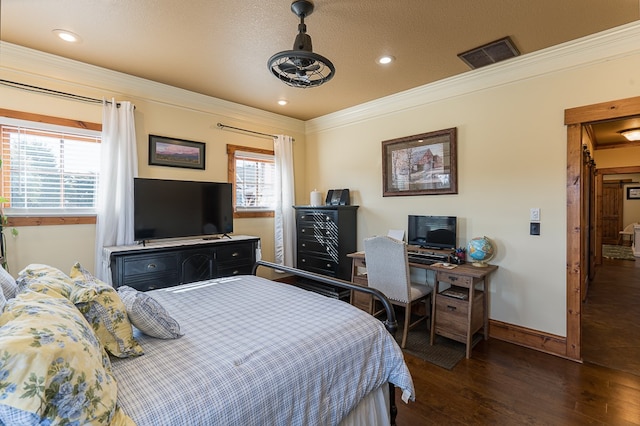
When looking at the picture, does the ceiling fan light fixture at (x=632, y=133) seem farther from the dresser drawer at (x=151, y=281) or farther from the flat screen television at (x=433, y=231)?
the dresser drawer at (x=151, y=281)

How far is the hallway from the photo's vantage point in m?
2.67

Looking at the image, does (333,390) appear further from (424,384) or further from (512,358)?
(512,358)

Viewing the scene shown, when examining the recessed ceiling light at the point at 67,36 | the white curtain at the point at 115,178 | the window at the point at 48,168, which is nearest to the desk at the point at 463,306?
the white curtain at the point at 115,178

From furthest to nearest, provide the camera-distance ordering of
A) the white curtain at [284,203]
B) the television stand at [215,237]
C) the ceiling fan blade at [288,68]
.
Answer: the white curtain at [284,203], the television stand at [215,237], the ceiling fan blade at [288,68]

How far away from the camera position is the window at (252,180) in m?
4.39

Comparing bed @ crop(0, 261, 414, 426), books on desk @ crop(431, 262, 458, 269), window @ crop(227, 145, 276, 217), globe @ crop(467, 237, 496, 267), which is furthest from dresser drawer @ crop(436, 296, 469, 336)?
window @ crop(227, 145, 276, 217)

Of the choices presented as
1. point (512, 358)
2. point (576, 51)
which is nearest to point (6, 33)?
point (576, 51)

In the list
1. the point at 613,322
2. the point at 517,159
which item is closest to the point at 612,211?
the point at 613,322

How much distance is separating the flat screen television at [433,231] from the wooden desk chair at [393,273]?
0.56m

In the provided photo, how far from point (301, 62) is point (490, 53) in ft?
6.45

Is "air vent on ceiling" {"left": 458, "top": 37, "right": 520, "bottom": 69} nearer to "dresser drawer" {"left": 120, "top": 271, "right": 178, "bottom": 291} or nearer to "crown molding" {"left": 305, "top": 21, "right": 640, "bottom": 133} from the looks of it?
"crown molding" {"left": 305, "top": 21, "right": 640, "bottom": 133}

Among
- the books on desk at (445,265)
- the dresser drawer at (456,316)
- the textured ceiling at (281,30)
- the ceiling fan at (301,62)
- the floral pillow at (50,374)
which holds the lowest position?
the dresser drawer at (456,316)

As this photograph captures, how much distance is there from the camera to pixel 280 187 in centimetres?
473

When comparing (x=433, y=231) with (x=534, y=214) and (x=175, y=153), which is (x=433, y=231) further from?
(x=175, y=153)
